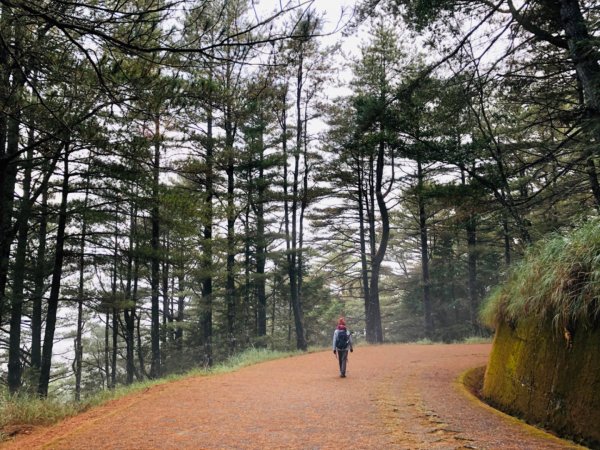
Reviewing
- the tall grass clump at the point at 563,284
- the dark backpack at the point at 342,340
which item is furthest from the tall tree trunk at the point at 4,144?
the dark backpack at the point at 342,340

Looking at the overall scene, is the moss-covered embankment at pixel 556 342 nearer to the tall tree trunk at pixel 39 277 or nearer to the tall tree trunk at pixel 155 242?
the tall tree trunk at pixel 155 242

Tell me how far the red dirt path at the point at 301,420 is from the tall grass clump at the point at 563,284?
144cm

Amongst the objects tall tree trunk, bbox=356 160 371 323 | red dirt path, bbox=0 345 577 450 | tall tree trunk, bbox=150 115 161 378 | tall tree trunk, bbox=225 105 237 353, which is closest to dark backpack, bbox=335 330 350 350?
red dirt path, bbox=0 345 577 450

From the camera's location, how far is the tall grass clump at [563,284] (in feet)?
15.5

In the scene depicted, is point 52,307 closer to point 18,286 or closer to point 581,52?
point 18,286

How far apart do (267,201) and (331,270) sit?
967 cm

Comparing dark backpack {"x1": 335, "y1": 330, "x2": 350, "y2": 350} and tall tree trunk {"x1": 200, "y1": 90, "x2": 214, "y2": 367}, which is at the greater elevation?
tall tree trunk {"x1": 200, "y1": 90, "x2": 214, "y2": 367}

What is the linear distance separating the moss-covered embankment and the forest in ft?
8.23

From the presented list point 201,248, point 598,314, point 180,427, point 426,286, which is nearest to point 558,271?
point 598,314

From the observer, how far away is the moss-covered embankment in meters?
4.52

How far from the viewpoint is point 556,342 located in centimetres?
525

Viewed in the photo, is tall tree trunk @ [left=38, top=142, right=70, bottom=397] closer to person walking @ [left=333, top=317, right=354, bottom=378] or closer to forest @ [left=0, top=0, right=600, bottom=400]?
forest @ [left=0, top=0, right=600, bottom=400]

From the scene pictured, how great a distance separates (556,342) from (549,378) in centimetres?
46

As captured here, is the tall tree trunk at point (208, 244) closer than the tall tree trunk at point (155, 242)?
No
